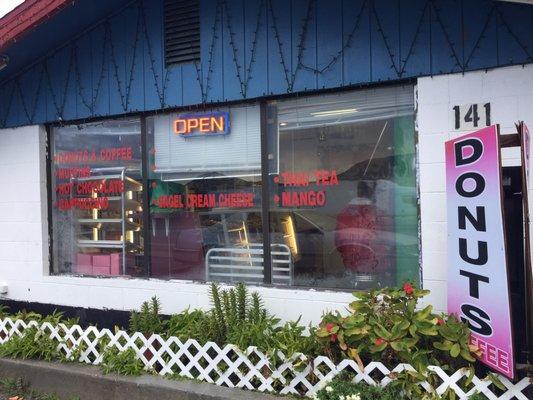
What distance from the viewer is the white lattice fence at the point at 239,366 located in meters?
3.49

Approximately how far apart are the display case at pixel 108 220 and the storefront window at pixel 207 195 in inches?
10.4

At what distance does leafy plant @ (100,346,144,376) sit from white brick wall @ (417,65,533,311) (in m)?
2.71

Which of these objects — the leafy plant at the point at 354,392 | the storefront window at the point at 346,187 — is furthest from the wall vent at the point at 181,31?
the leafy plant at the point at 354,392

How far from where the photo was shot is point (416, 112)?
172 inches

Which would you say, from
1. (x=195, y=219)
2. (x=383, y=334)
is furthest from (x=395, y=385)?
(x=195, y=219)

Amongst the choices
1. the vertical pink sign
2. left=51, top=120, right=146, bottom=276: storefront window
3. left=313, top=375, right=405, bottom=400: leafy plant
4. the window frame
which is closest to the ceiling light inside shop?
the window frame

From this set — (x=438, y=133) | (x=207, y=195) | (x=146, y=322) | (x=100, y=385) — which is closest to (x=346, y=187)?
(x=438, y=133)

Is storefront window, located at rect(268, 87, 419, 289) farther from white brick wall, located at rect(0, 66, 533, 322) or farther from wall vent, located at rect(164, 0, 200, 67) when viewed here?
wall vent, located at rect(164, 0, 200, 67)

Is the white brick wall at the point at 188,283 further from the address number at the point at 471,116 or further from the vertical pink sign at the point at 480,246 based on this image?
the vertical pink sign at the point at 480,246

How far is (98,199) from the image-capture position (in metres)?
6.05

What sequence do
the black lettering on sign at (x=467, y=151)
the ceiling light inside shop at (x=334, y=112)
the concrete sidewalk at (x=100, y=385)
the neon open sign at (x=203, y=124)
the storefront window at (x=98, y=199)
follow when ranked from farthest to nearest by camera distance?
1. the storefront window at (x=98, y=199)
2. the neon open sign at (x=203, y=124)
3. the ceiling light inside shop at (x=334, y=112)
4. the concrete sidewalk at (x=100, y=385)
5. the black lettering on sign at (x=467, y=151)

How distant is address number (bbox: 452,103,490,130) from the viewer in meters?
4.05

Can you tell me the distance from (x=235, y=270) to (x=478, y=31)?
3.18 metres

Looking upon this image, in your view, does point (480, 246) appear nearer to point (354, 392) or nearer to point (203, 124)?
point (354, 392)
